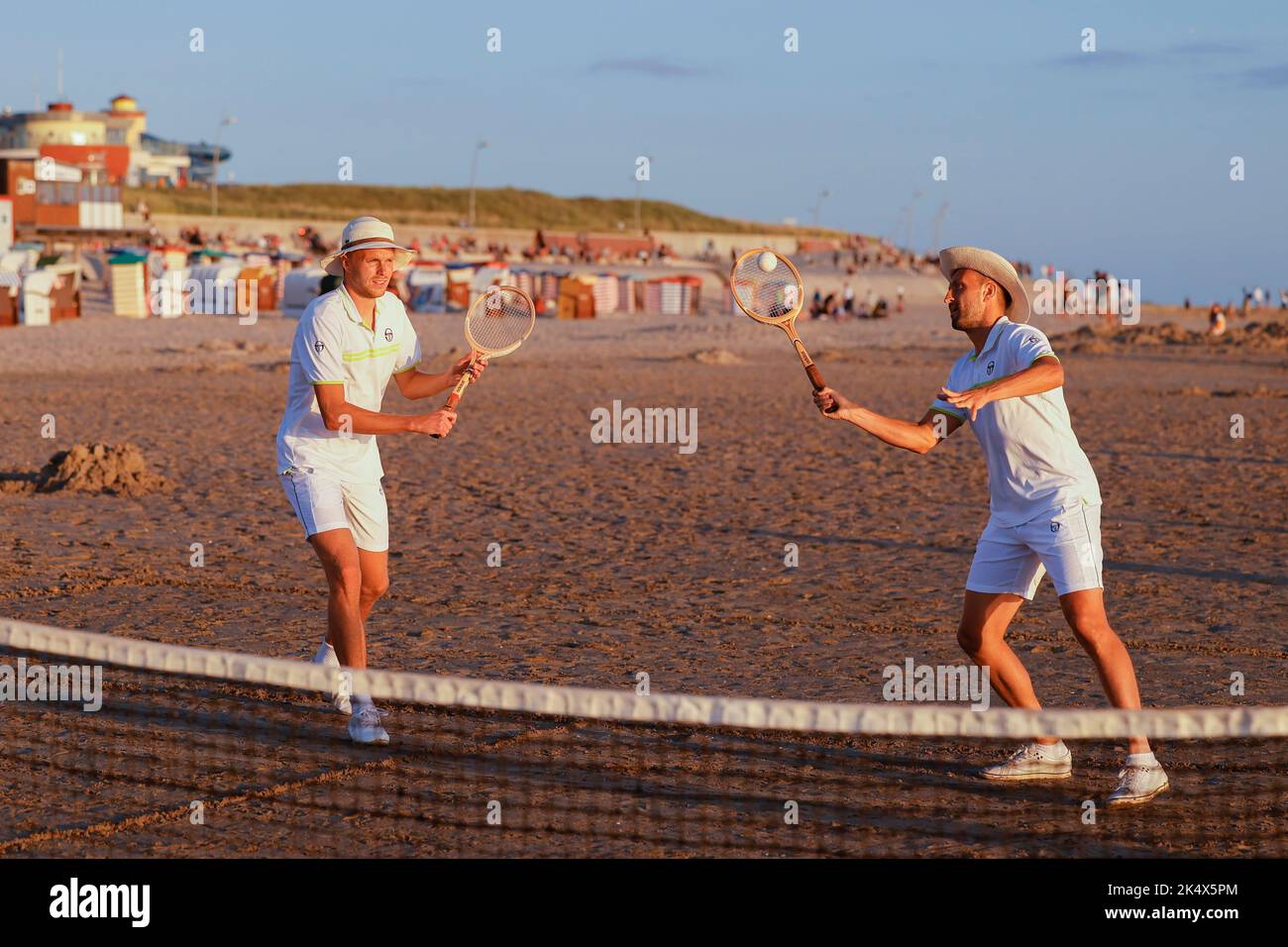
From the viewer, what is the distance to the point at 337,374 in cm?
602

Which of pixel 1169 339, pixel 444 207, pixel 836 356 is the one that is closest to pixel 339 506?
pixel 836 356

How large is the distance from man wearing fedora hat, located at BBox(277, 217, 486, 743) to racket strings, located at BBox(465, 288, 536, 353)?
2.16 ft

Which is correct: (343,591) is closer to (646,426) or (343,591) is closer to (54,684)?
(54,684)

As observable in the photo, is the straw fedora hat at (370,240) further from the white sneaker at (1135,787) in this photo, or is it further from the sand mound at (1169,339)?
the sand mound at (1169,339)

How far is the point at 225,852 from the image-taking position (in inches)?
194

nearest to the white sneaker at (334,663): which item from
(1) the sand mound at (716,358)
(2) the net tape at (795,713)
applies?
(2) the net tape at (795,713)

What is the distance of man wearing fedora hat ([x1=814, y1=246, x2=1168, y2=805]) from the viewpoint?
5.35m

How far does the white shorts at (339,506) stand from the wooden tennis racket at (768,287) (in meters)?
1.67

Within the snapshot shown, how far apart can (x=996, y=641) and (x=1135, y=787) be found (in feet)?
2.29
